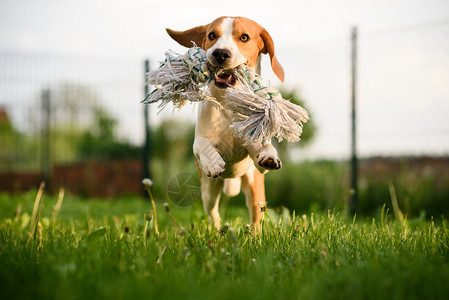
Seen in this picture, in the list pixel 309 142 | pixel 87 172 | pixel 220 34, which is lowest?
pixel 87 172

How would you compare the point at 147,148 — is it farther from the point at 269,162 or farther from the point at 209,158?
the point at 269,162

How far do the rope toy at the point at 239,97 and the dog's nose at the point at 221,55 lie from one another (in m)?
0.08

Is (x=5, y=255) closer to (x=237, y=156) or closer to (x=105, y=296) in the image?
(x=105, y=296)

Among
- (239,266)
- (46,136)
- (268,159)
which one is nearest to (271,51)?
(268,159)

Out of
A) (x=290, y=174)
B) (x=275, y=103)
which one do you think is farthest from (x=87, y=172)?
(x=275, y=103)

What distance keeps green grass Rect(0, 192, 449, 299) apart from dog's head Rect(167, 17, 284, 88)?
38.0 inches

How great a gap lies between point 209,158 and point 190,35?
885mm

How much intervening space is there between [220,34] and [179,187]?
102cm

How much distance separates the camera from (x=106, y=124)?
836cm

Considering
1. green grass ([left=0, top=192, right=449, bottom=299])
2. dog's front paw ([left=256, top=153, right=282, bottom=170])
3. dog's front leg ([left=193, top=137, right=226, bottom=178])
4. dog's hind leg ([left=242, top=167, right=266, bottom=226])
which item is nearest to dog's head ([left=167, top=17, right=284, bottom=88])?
dog's front leg ([left=193, top=137, right=226, bottom=178])

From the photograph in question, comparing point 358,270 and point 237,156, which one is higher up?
point 237,156

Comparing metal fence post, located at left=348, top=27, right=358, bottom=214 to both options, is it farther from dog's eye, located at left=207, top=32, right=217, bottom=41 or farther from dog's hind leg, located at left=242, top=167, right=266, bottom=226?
dog's eye, located at left=207, top=32, right=217, bottom=41

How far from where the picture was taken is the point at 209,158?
2.34m

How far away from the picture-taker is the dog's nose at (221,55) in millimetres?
2211
